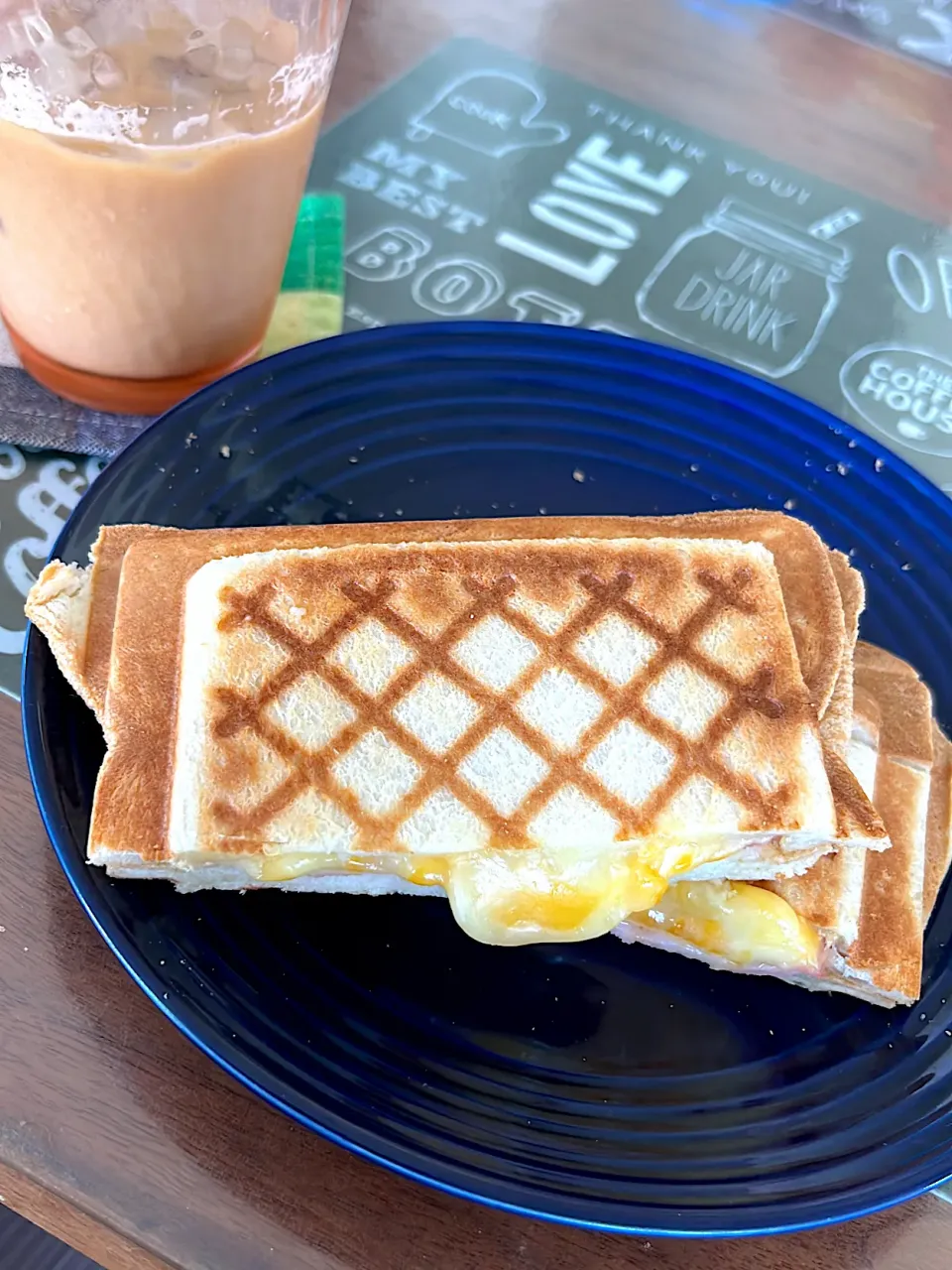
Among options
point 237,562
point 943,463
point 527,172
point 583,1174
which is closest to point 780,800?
point 583,1174

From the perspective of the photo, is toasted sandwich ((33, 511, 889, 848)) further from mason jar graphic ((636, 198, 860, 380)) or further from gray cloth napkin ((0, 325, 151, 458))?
mason jar graphic ((636, 198, 860, 380))

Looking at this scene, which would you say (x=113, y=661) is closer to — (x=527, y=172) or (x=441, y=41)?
(x=527, y=172)

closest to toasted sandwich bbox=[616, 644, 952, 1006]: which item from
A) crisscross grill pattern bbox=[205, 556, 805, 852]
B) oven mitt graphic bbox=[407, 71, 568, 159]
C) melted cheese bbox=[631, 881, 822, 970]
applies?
melted cheese bbox=[631, 881, 822, 970]

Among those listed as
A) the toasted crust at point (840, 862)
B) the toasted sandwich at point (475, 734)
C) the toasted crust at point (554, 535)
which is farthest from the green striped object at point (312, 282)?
the toasted crust at point (840, 862)

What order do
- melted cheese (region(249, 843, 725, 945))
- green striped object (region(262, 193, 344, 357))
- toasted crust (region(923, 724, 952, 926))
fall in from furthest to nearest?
1. green striped object (region(262, 193, 344, 357))
2. toasted crust (region(923, 724, 952, 926))
3. melted cheese (region(249, 843, 725, 945))

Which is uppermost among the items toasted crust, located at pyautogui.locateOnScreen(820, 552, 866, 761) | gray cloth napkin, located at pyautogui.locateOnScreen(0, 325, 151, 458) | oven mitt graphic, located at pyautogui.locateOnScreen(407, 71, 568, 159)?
oven mitt graphic, located at pyautogui.locateOnScreen(407, 71, 568, 159)

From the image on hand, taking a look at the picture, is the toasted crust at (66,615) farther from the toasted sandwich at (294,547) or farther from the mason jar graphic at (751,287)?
the mason jar graphic at (751,287)

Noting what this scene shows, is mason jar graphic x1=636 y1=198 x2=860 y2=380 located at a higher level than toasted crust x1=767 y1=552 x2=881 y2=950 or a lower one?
higher
